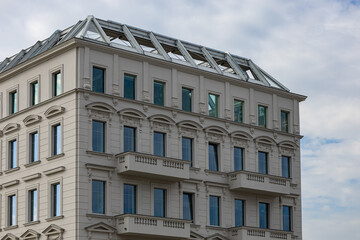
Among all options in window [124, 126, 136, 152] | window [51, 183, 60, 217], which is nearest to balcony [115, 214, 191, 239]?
window [51, 183, 60, 217]

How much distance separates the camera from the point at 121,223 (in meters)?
54.6

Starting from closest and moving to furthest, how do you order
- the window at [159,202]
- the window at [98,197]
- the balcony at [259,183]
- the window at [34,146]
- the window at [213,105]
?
1. the window at [98,197]
2. the window at [159,202]
3. the window at [34,146]
4. the balcony at [259,183]
5. the window at [213,105]

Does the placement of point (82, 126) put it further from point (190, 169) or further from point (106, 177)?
point (190, 169)

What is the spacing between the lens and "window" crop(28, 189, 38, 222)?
189 ft

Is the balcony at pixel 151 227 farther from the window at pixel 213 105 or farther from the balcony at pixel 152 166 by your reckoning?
the window at pixel 213 105

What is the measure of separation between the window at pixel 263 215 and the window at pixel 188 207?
22.8 ft

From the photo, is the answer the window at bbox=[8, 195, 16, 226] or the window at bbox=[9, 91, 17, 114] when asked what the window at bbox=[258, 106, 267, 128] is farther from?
the window at bbox=[8, 195, 16, 226]

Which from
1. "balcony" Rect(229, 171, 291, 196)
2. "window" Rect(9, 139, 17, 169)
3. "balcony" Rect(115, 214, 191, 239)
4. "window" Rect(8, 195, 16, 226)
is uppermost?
"window" Rect(9, 139, 17, 169)

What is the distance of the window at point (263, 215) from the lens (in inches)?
2537

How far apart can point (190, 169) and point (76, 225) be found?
1077 cm

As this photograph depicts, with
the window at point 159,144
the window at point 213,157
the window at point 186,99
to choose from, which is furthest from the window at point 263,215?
the window at point 159,144

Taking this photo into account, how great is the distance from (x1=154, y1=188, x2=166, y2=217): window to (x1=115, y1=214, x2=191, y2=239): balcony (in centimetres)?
195

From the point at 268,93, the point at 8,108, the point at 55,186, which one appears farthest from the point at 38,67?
the point at 268,93

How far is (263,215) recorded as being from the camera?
212ft
